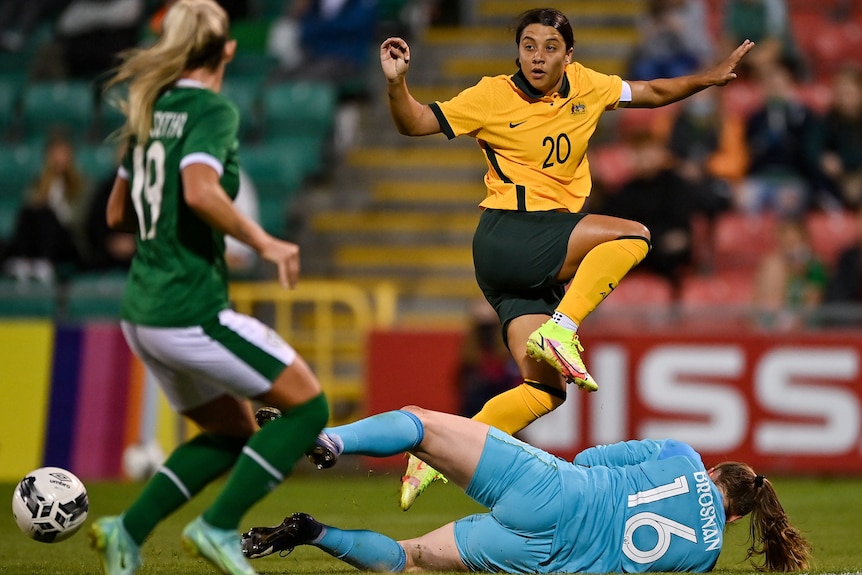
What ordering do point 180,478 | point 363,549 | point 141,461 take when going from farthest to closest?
point 141,461 → point 363,549 → point 180,478

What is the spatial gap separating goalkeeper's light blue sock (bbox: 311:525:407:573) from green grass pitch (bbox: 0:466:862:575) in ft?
1.17

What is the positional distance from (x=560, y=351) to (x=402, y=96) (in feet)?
4.42

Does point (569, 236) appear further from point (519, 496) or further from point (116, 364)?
point (116, 364)

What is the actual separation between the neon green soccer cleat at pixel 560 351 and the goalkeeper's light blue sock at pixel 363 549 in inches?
41.1

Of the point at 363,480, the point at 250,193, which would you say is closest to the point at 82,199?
the point at 250,193

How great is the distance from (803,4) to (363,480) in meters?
7.20

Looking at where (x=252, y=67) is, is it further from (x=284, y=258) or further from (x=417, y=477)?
(x=284, y=258)

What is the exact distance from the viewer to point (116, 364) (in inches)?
466

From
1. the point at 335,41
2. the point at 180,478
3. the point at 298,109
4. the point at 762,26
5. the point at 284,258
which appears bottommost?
the point at 180,478

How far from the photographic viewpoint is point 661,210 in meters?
12.2

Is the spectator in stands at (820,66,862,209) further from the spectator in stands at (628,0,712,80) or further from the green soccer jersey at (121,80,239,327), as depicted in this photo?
the green soccer jersey at (121,80,239,327)

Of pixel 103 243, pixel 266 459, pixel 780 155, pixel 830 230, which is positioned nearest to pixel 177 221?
pixel 266 459

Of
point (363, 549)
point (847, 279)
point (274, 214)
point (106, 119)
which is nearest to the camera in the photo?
point (363, 549)

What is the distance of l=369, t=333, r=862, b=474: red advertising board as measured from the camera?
11.3 metres
